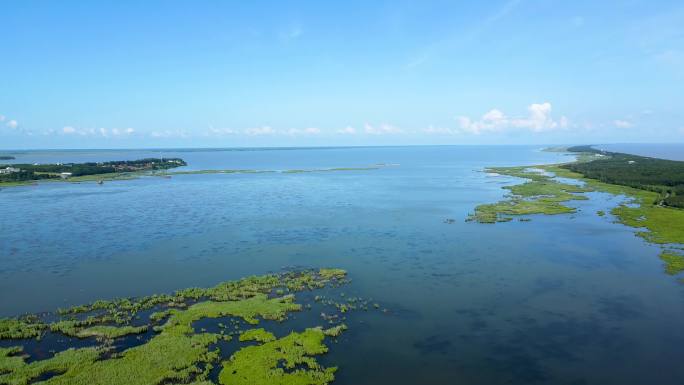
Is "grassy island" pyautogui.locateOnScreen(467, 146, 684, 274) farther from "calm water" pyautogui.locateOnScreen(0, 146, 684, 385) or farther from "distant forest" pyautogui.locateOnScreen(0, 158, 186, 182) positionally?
"distant forest" pyautogui.locateOnScreen(0, 158, 186, 182)

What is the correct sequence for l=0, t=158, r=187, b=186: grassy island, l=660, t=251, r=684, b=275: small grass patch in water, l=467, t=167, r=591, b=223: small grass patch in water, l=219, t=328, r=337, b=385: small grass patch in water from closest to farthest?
l=219, t=328, r=337, b=385: small grass patch in water < l=660, t=251, r=684, b=275: small grass patch in water < l=467, t=167, r=591, b=223: small grass patch in water < l=0, t=158, r=187, b=186: grassy island

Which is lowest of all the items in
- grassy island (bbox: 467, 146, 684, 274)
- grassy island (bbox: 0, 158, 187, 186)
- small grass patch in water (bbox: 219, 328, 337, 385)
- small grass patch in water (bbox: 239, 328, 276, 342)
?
small grass patch in water (bbox: 219, 328, 337, 385)

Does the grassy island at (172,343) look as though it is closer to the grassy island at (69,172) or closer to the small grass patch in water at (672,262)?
the small grass patch in water at (672,262)

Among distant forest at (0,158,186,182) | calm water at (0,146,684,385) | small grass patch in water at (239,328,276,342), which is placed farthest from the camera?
Result: distant forest at (0,158,186,182)

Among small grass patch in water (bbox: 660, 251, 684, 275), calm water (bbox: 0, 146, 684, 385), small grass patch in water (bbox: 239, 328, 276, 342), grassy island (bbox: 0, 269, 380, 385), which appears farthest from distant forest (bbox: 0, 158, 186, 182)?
small grass patch in water (bbox: 660, 251, 684, 275)

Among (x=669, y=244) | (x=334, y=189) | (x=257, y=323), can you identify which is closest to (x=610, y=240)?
(x=669, y=244)

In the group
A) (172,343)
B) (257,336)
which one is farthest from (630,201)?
(172,343)
